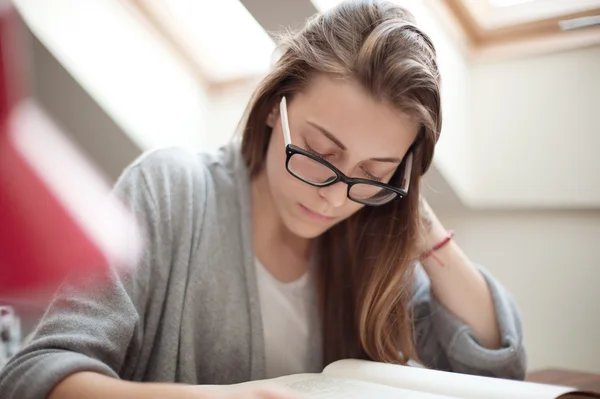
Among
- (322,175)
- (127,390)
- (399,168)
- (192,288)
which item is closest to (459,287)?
(399,168)

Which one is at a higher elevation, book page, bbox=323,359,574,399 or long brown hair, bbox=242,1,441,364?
long brown hair, bbox=242,1,441,364

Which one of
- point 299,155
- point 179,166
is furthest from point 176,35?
point 299,155

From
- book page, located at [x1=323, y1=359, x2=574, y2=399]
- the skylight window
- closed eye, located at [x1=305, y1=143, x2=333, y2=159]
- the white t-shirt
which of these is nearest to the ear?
closed eye, located at [x1=305, y1=143, x2=333, y2=159]

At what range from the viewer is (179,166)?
94 centimetres

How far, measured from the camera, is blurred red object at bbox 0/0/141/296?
166 millimetres

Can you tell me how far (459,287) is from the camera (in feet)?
3.58

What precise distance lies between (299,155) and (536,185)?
0.76 meters

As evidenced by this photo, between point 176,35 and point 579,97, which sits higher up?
point 176,35

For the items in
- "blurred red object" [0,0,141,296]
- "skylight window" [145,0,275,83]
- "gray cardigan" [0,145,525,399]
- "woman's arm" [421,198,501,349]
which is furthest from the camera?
"skylight window" [145,0,275,83]

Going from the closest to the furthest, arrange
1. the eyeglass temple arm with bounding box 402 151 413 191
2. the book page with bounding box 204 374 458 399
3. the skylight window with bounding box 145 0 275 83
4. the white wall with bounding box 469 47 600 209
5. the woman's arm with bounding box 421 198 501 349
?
the book page with bounding box 204 374 458 399
the eyeglass temple arm with bounding box 402 151 413 191
the woman's arm with bounding box 421 198 501 349
the white wall with bounding box 469 47 600 209
the skylight window with bounding box 145 0 275 83

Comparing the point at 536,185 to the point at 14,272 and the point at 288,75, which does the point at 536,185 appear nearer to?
the point at 288,75

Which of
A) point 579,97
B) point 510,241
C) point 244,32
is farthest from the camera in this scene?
point 244,32

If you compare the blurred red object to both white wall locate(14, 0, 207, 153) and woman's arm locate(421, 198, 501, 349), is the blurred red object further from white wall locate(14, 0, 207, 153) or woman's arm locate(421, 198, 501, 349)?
white wall locate(14, 0, 207, 153)

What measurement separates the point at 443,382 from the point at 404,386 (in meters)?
0.05
